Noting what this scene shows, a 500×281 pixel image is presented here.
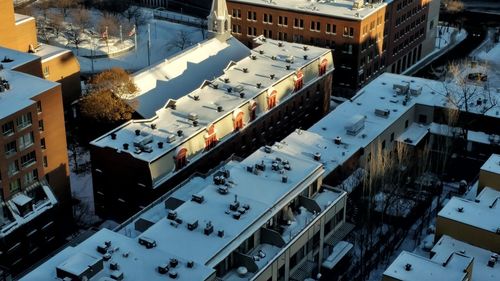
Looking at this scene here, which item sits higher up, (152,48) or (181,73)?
(181,73)

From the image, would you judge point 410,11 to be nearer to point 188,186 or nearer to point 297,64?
point 297,64

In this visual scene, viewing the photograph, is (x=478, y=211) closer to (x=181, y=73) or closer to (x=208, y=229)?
(x=208, y=229)

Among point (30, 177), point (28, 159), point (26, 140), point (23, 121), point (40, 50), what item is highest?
point (23, 121)

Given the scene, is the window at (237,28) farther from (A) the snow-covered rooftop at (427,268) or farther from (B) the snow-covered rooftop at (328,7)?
(A) the snow-covered rooftop at (427,268)

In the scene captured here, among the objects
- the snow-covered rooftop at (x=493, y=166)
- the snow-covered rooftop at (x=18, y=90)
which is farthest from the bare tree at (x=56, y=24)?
the snow-covered rooftop at (x=493, y=166)

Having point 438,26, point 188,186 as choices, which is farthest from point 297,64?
point 438,26

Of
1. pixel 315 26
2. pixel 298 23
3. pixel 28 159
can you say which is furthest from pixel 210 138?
pixel 298 23
